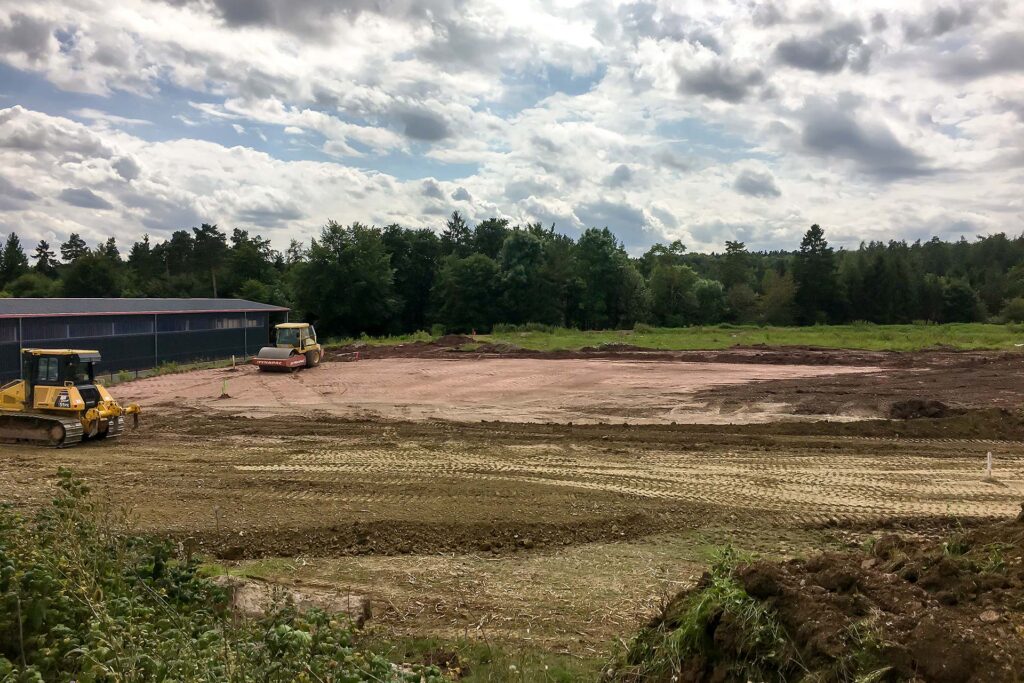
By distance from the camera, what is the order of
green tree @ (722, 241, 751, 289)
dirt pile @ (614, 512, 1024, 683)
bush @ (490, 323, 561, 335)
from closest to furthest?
1. dirt pile @ (614, 512, 1024, 683)
2. bush @ (490, 323, 561, 335)
3. green tree @ (722, 241, 751, 289)

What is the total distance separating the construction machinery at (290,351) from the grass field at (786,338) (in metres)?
16.1

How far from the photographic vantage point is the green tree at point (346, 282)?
2640 inches

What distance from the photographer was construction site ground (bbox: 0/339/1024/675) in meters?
8.93

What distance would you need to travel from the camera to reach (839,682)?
4605 mm

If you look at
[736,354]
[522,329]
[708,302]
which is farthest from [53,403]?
[708,302]

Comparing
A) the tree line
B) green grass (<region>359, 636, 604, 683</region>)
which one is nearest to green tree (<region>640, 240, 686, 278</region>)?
the tree line

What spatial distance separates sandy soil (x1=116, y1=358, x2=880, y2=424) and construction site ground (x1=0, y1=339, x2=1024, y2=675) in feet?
0.67

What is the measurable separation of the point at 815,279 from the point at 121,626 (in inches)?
3239

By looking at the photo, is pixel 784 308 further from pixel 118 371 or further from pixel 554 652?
pixel 554 652

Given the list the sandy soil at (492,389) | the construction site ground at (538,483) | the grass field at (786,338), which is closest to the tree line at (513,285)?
the grass field at (786,338)

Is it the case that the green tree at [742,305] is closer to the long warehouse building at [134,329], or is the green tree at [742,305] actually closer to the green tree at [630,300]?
the green tree at [630,300]

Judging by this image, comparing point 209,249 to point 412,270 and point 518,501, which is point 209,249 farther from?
point 518,501

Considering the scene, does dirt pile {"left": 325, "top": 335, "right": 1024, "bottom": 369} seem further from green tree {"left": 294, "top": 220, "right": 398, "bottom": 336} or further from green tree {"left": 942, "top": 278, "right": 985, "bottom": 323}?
green tree {"left": 942, "top": 278, "right": 985, "bottom": 323}

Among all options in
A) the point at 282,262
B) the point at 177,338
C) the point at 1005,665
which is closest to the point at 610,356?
the point at 177,338
